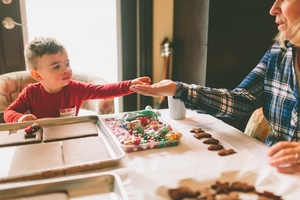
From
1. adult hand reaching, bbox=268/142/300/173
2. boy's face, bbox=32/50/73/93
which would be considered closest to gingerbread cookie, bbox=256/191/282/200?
adult hand reaching, bbox=268/142/300/173

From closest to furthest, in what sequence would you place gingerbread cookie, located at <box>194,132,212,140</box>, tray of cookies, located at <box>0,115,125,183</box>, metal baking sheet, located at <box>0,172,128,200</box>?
metal baking sheet, located at <box>0,172,128,200</box>, tray of cookies, located at <box>0,115,125,183</box>, gingerbread cookie, located at <box>194,132,212,140</box>

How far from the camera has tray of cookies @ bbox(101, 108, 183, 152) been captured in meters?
0.93

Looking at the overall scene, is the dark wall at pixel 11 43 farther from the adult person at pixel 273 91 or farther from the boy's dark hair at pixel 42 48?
the adult person at pixel 273 91

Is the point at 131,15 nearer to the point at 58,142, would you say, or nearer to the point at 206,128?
the point at 206,128

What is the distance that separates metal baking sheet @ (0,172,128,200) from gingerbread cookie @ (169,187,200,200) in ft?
0.37

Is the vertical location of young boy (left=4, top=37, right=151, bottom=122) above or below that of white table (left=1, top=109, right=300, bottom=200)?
above

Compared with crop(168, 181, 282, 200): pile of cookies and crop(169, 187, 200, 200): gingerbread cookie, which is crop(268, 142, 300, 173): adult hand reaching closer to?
crop(168, 181, 282, 200): pile of cookies

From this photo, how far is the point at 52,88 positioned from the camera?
139 centimetres

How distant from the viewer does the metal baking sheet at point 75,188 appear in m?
0.67

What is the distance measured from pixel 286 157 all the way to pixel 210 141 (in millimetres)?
249

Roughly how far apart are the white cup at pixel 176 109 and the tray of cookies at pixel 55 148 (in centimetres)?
31

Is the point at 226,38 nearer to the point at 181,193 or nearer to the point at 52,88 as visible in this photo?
the point at 52,88

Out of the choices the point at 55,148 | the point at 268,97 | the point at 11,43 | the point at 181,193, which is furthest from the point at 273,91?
the point at 11,43

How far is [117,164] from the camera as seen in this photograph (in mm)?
820
